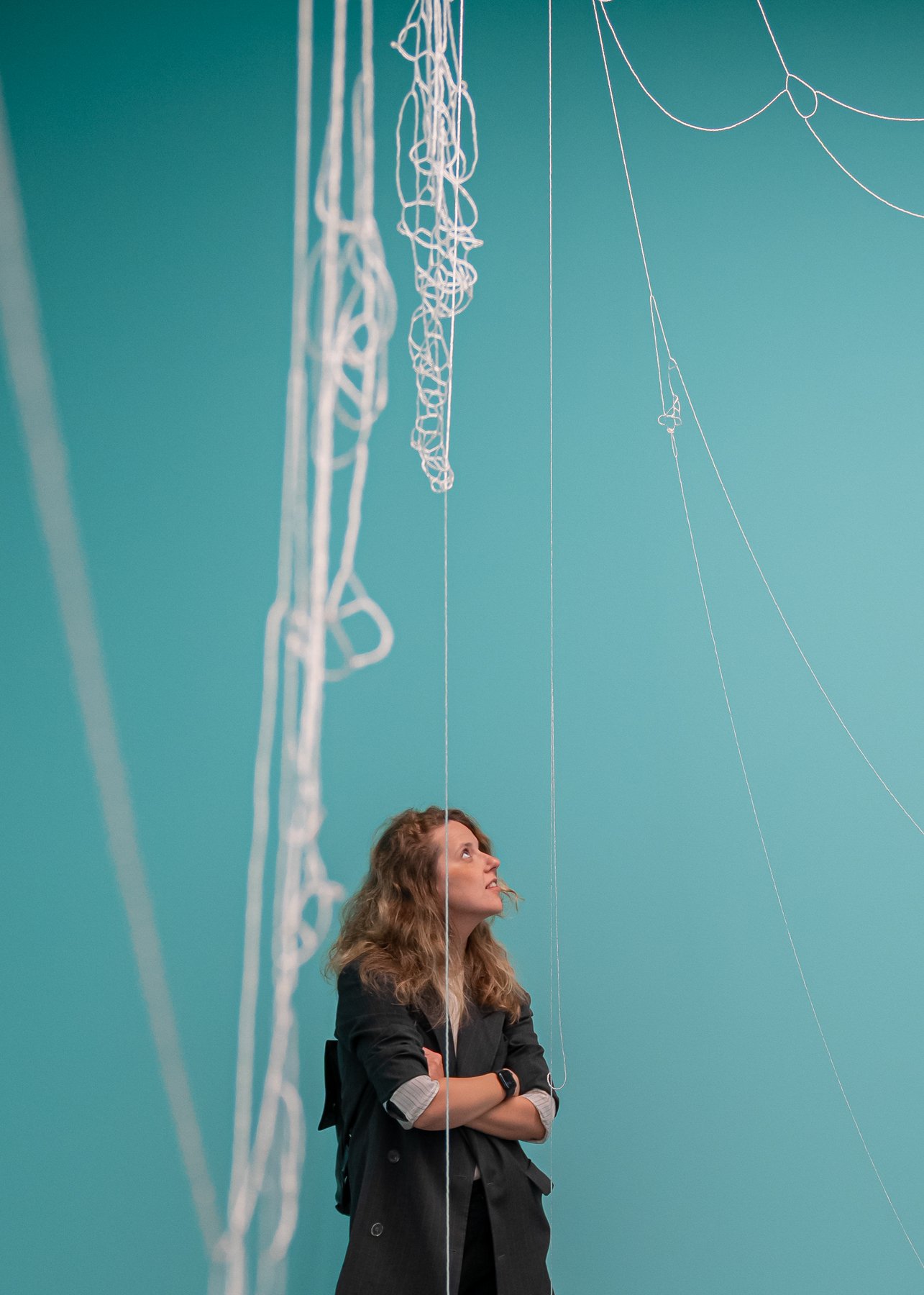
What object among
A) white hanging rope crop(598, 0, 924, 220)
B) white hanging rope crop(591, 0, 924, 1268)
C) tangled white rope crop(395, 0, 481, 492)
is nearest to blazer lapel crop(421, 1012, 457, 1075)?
tangled white rope crop(395, 0, 481, 492)

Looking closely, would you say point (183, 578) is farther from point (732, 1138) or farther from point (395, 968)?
point (732, 1138)

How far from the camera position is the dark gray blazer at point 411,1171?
4.08ft

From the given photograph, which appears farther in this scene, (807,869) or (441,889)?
(807,869)

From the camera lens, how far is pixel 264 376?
1974mm

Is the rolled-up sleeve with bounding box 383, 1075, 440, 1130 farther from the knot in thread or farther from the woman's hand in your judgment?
the knot in thread

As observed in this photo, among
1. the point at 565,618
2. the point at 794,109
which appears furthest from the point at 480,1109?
the point at 794,109

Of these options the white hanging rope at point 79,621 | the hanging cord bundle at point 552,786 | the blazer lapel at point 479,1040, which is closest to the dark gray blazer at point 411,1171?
the blazer lapel at point 479,1040

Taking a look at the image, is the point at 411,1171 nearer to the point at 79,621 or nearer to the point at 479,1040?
the point at 479,1040

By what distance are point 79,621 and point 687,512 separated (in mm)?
992

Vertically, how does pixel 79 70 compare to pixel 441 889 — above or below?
above

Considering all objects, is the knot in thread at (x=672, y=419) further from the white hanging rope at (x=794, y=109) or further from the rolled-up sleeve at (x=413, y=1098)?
the rolled-up sleeve at (x=413, y=1098)

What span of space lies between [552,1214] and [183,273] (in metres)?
1.56

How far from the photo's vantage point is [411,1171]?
1.27m

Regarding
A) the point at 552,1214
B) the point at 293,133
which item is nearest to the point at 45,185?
the point at 293,133
